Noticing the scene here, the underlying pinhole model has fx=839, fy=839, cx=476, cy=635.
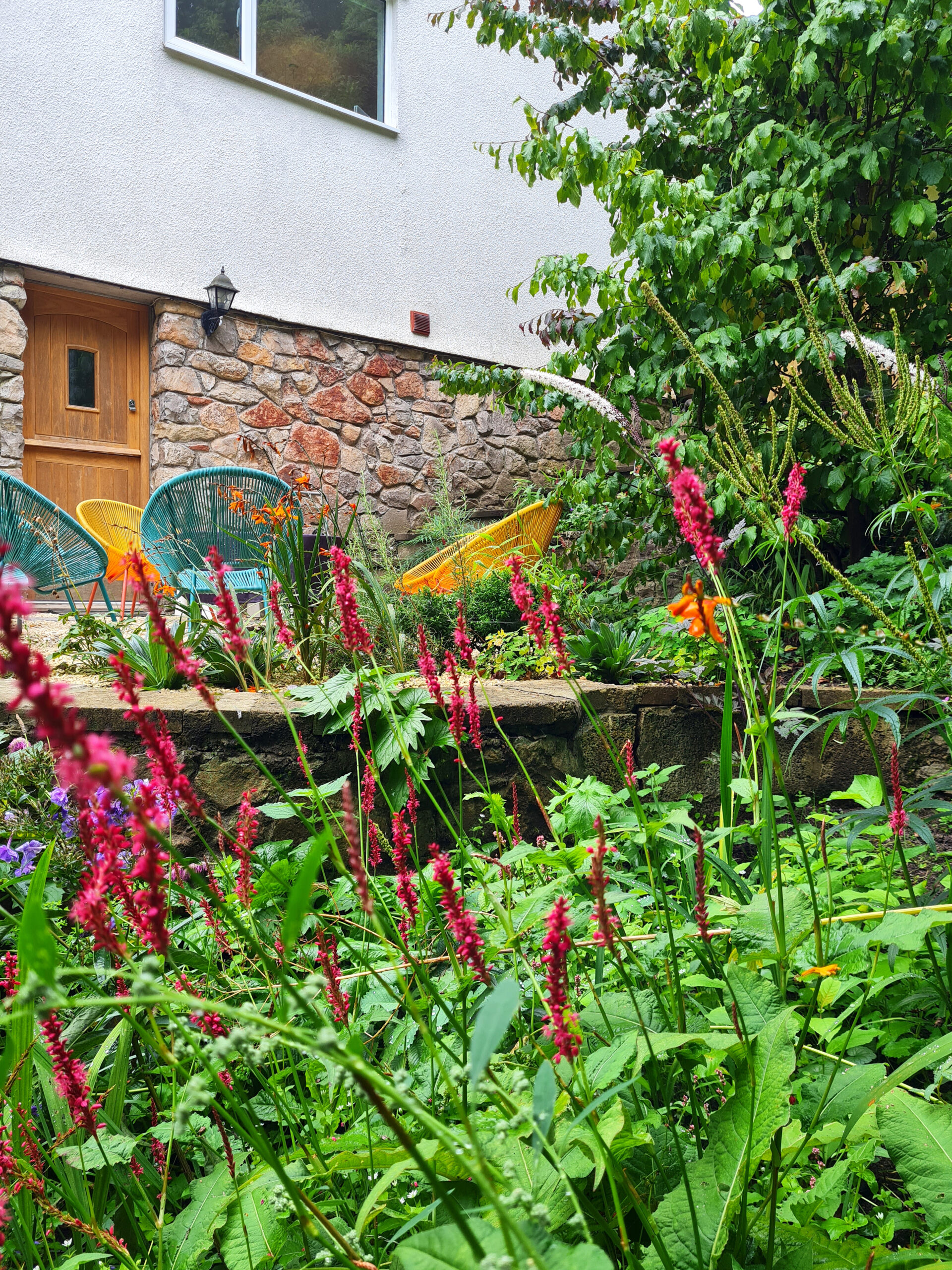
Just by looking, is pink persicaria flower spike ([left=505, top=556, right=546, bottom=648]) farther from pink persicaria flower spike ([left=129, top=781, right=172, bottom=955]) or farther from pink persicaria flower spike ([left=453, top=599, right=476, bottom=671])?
pink persicaria flower spike ([left=129, top=781, right=172, bottom=955])

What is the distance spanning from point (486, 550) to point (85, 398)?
2.89 m

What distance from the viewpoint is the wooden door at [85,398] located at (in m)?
5.07

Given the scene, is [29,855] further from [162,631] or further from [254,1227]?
[162,631]

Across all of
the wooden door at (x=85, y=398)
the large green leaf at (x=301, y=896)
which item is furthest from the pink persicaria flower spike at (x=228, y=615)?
the wooden door at (x=85, y=398)


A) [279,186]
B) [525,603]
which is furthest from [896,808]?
[279,186]

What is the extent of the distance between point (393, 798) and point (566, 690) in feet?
2.12

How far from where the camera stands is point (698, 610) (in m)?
0.63

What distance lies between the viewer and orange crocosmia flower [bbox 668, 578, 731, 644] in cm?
61

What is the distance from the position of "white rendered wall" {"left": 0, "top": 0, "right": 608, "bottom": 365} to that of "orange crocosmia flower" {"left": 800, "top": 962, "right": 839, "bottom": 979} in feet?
18.1

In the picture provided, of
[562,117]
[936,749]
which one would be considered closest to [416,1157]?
[936,749]

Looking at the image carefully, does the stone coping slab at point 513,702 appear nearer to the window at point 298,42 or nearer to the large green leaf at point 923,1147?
the large green leaf at point 923,1147

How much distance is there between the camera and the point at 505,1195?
60cm

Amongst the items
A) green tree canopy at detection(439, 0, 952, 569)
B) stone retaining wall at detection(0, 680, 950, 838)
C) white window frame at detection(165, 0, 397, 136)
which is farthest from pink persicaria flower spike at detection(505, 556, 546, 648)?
white window frame at detection(165, 0, 397, 136)

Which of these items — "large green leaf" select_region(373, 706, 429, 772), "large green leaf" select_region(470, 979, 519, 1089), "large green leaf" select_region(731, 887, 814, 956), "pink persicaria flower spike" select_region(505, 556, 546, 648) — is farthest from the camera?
"large green leaf" select_region(373, 706, 429, 772)
